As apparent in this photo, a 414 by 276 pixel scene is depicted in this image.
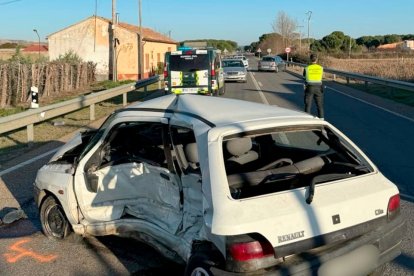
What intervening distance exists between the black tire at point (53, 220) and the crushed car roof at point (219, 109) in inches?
57.0

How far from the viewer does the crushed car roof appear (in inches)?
148

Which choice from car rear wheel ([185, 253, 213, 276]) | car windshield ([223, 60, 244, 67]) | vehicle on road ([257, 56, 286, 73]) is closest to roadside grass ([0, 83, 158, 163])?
car rear wheel ([185, 253, 213, 276])

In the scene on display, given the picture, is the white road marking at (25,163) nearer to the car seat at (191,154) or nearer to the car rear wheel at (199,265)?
the car seat at (191,154)

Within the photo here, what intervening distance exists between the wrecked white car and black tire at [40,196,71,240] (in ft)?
0.04

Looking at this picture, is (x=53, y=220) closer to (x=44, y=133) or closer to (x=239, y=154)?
(x=239, y=154)

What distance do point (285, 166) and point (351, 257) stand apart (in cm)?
98

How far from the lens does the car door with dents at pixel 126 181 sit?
4286 millimetres

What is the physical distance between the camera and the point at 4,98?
20.1 m

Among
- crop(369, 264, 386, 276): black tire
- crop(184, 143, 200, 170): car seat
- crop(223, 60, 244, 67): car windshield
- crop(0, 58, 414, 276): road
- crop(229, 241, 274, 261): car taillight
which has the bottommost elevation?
crop(0, 58, 414, 276): road

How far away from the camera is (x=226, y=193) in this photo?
3148 millimetres

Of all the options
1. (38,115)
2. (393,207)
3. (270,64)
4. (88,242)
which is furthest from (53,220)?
(270,64)

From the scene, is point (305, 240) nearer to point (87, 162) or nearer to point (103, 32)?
point (87, 162)

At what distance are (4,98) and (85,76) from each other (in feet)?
40.6

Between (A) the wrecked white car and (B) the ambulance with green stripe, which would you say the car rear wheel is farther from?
(B) the ambulance with green stripe
